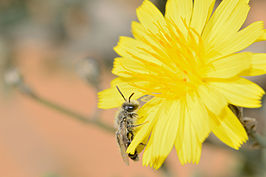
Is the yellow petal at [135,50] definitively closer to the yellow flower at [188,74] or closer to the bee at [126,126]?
the yellow flower at [188,74]

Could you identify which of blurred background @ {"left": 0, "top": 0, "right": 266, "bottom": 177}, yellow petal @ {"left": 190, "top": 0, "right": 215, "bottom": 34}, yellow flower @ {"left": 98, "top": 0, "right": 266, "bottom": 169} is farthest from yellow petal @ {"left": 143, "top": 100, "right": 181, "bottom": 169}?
blurred background @ {"left": 0, "top": 0, "right": 266, "bottom": 177}

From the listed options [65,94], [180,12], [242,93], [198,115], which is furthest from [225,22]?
[65,94]

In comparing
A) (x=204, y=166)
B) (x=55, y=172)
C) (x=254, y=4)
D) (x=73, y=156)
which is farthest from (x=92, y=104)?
(x=254, y=4)

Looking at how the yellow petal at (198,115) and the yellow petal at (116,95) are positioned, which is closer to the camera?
the yellow petal at (198,115)

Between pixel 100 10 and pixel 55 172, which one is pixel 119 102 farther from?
pixel 100 10

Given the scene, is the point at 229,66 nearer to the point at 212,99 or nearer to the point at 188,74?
the point at 212,99

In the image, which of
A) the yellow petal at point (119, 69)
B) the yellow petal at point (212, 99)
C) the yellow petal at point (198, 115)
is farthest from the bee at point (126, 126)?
the yellow petal at point (212, 99)
